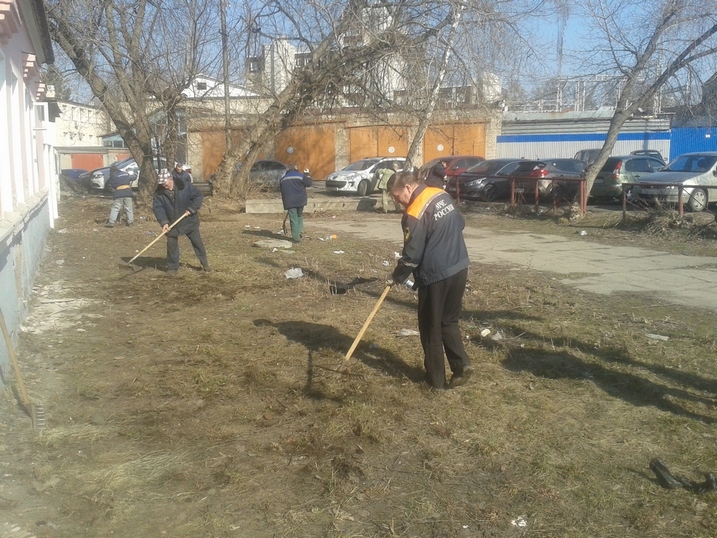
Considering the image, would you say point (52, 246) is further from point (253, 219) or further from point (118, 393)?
point (118, 393)

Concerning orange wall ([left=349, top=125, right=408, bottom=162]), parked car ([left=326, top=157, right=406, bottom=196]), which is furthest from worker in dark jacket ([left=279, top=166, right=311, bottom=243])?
orange wall ([left=349, top=125, right=408, bottom=162])

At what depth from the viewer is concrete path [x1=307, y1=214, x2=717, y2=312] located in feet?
30.7

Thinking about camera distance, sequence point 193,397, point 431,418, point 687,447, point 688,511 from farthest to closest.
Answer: point 193,397 → point 431,418 → point 687,447 → point 688,511

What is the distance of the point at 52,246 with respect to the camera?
45.1 ft

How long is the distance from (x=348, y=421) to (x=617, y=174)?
18211 mm

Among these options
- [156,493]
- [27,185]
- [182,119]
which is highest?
[182,119]

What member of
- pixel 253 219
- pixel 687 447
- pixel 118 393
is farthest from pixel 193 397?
pixel 253 219

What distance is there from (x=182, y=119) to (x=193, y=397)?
16091 millimetres

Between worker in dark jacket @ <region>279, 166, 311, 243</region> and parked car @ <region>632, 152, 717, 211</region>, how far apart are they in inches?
290

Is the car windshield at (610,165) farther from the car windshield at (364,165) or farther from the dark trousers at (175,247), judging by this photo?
the dark trousers at (175,247)

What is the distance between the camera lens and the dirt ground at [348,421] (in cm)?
373

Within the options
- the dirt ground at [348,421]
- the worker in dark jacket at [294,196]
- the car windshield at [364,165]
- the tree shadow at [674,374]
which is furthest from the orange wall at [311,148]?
the tree shadow at [674,374]

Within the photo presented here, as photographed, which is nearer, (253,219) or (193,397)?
(193,397)

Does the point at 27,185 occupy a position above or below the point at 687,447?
above
